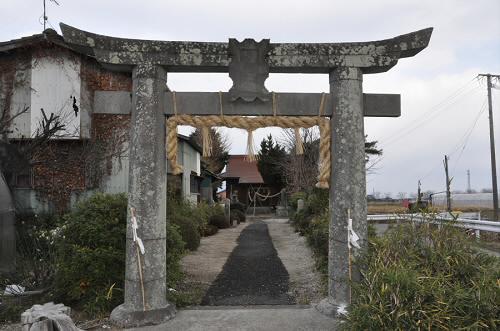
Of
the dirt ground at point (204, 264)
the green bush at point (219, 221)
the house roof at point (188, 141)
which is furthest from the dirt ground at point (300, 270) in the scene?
the house roof at point (188, 141)

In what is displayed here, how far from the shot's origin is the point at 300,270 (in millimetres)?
10438

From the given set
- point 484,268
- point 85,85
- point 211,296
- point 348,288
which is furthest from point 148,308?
point 85,85

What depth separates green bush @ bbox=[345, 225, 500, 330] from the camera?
4098mm

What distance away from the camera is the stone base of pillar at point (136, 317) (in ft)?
18.8

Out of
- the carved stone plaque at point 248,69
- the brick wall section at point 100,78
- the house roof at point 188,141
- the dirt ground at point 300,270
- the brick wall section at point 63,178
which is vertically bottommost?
the dirt ground at point 300,270

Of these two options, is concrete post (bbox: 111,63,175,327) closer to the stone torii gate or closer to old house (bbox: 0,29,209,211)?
the stone torii gate

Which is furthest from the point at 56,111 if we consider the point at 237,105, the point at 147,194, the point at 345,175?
the point at 345,175

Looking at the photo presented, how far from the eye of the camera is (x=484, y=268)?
491 cm

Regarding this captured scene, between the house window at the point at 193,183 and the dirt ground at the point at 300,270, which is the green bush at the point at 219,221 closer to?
the house window at the point at 193,183

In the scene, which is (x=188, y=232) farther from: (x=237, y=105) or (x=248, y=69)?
(x=248, y=69)

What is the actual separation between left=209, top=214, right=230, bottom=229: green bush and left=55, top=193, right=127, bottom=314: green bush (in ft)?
50.8

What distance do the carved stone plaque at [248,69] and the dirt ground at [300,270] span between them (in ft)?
12.4

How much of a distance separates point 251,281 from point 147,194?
4.10 meters

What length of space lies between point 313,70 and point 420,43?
149 cm
